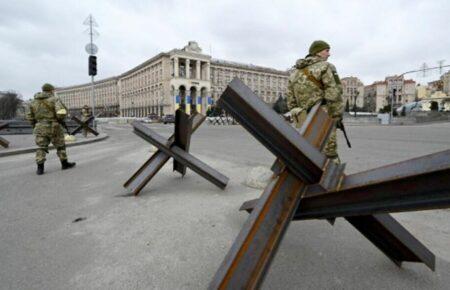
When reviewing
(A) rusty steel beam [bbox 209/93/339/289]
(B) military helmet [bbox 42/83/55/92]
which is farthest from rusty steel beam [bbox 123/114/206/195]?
(B) military helmet [bbox 42/83/55/92]

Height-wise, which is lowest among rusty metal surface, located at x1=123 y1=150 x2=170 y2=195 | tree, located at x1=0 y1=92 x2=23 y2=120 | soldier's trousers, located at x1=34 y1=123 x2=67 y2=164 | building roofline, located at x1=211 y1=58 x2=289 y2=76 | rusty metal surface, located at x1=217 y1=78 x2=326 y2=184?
rusty metal surface, located at x1=123 y1=150 x2=170 y2=195

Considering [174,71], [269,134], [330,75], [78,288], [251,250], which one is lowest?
[78,288]

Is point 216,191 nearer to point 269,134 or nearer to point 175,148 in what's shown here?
point 175,148

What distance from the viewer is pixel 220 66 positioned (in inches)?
3866

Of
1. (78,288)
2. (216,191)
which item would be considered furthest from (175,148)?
(78,288)

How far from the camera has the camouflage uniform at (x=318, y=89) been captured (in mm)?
3049

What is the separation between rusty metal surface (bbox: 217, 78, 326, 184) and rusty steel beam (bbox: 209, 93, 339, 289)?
2 cm

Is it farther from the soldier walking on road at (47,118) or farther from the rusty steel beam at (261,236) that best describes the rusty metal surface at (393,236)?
the soldier walking on road at (47,118)

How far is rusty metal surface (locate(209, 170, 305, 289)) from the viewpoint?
108 centimetres

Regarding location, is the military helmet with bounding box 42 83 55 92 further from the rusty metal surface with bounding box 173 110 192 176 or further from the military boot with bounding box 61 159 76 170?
the rusty metal surface with bounding box 173 110 192 176

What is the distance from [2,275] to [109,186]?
2420mm

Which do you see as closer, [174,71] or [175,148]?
[175,148]

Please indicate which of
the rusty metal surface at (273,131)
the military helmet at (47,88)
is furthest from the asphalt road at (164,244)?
the military helmet at (47,88)

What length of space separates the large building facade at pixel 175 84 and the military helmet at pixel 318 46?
216ft
